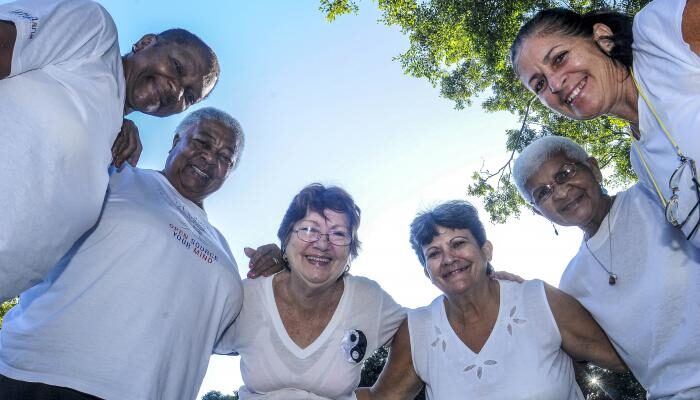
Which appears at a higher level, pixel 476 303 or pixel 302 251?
→ pixel 302 251

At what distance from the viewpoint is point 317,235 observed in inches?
147

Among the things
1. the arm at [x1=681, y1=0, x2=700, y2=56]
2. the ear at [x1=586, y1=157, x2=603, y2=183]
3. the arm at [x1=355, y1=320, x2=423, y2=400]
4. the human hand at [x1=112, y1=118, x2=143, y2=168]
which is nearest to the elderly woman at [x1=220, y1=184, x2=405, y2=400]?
the arm at [x1=355, y1=320, x2=423, y2=400]

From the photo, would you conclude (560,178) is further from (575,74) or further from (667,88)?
(667,88)

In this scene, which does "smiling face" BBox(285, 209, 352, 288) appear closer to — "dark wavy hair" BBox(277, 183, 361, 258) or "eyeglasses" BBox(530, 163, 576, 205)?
"dark wavy hair" BBox(277, 183, 361, 258)

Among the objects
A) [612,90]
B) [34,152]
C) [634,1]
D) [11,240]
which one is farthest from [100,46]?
[634,1]

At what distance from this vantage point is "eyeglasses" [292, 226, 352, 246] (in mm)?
3723

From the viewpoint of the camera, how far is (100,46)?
2.15 m

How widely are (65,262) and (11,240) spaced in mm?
884

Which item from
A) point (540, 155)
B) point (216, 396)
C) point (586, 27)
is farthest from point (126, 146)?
point (216, 396)

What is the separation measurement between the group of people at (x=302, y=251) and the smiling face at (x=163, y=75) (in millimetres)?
12

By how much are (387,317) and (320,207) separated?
1053mm

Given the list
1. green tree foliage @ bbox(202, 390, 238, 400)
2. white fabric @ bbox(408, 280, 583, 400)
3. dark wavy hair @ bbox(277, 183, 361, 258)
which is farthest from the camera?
green tree foliage @ bbox(202, 390, 238, 400)

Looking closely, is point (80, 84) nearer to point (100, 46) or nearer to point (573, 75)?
point (100, 46)

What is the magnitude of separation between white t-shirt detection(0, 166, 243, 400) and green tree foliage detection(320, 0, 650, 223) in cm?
874
